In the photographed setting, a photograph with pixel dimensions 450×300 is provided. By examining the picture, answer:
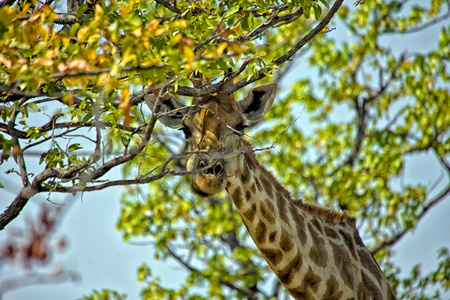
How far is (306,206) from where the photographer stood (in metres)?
7.18

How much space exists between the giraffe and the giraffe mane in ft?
0.05

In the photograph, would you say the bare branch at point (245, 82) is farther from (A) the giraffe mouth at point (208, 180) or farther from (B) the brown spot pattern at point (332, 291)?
(B) the brown spot pattern at point (332, 291)

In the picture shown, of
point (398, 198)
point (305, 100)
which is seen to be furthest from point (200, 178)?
point (305, 100)

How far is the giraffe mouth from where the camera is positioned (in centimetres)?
577

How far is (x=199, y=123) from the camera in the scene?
6266 millimetres

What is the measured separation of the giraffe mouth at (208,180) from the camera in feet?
18.9

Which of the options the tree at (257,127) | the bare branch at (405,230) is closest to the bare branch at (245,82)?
the tree at (257,127)

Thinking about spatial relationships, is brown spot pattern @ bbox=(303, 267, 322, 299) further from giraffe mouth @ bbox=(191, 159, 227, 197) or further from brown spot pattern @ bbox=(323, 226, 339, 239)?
giraffe mouth @ bbox=(191, 159, 227, 197)

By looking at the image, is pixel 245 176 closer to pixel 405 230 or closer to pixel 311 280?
pixel 311 280

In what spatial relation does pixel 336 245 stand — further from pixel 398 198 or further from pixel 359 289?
pixel 398 198

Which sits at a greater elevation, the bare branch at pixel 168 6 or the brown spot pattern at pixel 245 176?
the bare branch at pixel 168 6

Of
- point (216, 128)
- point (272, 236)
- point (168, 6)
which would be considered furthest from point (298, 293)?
point (168, 6)

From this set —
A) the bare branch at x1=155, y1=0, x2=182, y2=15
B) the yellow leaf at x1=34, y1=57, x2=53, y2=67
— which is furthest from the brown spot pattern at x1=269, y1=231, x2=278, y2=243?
the yellow leaf at x1=34, y1=57, x2=53, y2=67

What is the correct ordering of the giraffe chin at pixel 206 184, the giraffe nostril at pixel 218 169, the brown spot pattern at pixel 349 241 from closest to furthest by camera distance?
1. the giraffe chin at pixel 206 184
2. the giraffe nostril at pixel 218 169
3. the brown spot pattern at pixel 349 241
